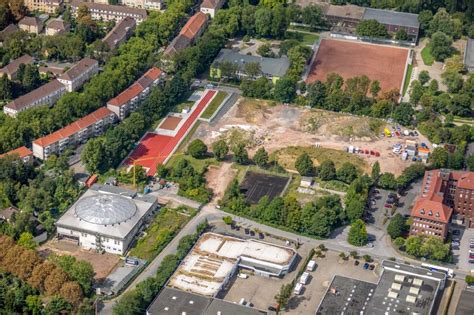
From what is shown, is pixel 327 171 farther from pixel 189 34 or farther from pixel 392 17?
pixel 392 17

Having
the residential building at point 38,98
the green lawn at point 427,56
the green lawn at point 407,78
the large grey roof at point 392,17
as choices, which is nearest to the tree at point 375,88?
the green lawn at point 407,78

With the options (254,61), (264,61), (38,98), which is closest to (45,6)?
(38,98)

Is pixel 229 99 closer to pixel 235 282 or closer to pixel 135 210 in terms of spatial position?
pixel 135 210

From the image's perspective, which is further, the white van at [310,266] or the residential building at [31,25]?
the residential building at [31,25]

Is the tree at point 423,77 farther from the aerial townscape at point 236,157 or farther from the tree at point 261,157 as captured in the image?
the tree at point 261,157

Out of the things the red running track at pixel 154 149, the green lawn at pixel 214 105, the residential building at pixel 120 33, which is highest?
the residential building at pixel 120 33

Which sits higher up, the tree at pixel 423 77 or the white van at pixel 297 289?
the tree at pixel 423 77
